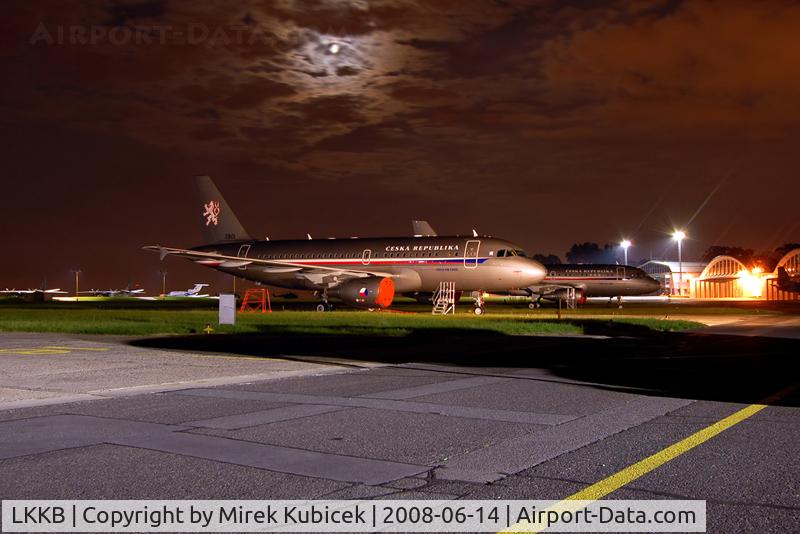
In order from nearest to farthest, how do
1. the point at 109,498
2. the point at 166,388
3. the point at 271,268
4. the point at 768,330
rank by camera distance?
the point at 109,498 < the point at 166,388 < the point at 768,330 < the point at 271,268

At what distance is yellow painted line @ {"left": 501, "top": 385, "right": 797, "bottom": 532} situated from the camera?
556cm

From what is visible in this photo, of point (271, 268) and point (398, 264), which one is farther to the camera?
point (271, 268)

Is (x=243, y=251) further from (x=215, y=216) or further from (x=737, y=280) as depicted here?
(x=737, y=280)

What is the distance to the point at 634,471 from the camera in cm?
668

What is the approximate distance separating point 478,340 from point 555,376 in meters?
8.80

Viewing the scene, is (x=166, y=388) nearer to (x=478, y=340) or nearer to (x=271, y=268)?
(x=478, y=340)

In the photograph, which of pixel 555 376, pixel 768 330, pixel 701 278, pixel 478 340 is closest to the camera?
pixel 555 376

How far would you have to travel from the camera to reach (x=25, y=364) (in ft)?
50.3

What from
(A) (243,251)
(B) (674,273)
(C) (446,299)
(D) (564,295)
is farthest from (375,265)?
(B) (674,273)

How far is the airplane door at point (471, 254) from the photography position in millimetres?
40875

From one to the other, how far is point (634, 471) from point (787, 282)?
94.4m

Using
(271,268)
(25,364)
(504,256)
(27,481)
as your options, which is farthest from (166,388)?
(271,268)

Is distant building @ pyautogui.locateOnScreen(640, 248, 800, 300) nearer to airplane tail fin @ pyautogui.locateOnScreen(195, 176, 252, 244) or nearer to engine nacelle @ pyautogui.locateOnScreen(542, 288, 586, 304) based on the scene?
engine nacelle @ pyautogui.locateOnScreen(542, 288, 586, 304)

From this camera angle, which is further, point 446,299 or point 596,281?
point 596,281
